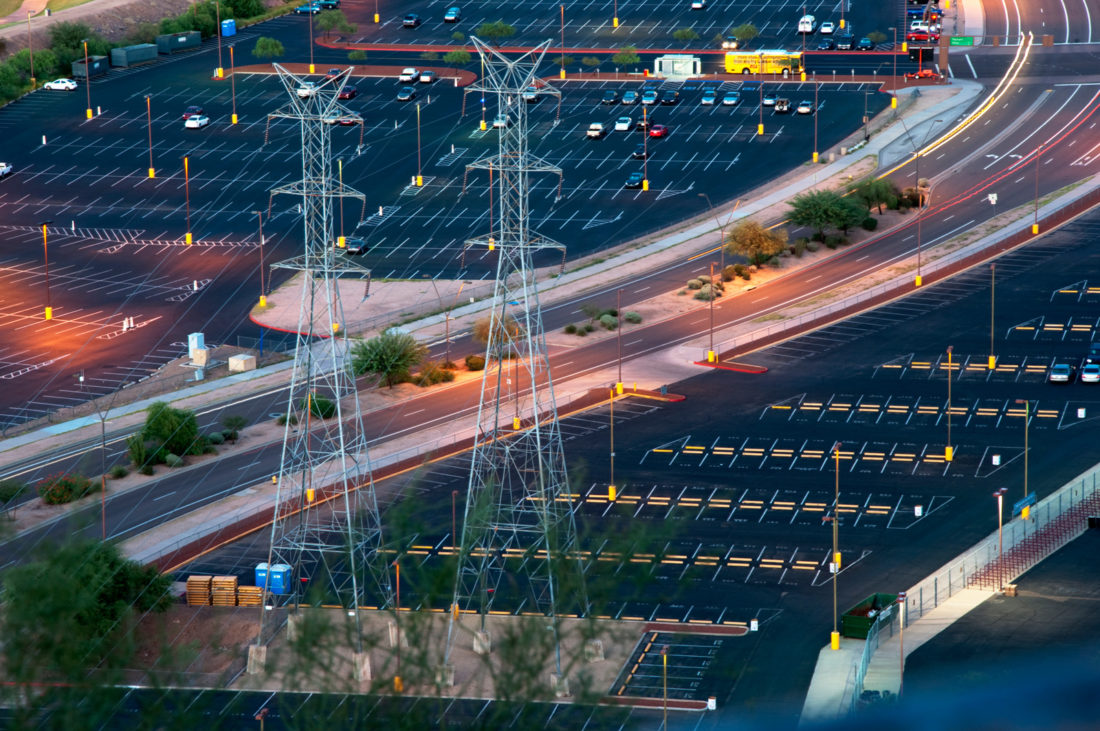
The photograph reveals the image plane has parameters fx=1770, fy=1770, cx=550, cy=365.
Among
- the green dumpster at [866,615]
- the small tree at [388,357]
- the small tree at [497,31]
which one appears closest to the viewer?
the green dumpster at [866,615]

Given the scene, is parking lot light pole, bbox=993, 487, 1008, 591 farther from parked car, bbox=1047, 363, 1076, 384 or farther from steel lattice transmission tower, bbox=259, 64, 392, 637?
steel lattice transmission tower, bbox=259, 64, 392, 637

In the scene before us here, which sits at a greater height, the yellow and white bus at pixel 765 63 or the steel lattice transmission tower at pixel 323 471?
the yellow and white bus at pixel 765 63

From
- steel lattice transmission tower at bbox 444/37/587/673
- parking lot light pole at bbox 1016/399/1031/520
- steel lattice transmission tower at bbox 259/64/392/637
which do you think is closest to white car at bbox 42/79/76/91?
steel lattice transmission tower at bbox 259/64/392/637

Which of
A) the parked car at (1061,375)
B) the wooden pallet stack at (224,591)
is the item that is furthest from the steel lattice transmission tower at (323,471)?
the parked car at (1061,375)

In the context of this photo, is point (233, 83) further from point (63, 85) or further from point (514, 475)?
point (514, 475)

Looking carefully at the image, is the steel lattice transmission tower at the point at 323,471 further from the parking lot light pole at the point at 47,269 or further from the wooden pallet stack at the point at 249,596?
the parking lot light pole at the point at 47,269

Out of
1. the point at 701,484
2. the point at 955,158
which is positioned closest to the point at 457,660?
the point at 701,484
